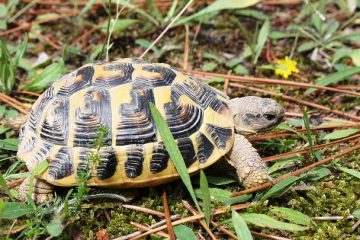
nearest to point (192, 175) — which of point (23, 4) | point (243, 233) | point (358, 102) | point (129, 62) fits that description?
point (243, 233)

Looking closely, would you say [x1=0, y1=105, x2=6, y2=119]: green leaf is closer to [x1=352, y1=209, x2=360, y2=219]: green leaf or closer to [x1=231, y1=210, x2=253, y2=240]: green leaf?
[x1=231, y1=210, x2=253, y2=240]: green leaf

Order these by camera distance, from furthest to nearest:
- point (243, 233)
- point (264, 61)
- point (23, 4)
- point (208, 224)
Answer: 1. point (23, 4)
2. point (264, 61)
3. point (208, 224)
4. point (243, 233)

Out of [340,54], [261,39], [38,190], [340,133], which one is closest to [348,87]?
[340,54]

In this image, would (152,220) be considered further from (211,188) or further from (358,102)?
(358,102)

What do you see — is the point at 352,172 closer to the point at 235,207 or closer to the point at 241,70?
the point at 235,207

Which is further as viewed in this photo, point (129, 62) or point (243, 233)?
point (129, 62)

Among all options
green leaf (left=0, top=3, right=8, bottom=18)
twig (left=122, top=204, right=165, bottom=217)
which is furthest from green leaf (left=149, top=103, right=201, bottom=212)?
green leaf (left=0, top=3, right=8, bottom=18)
